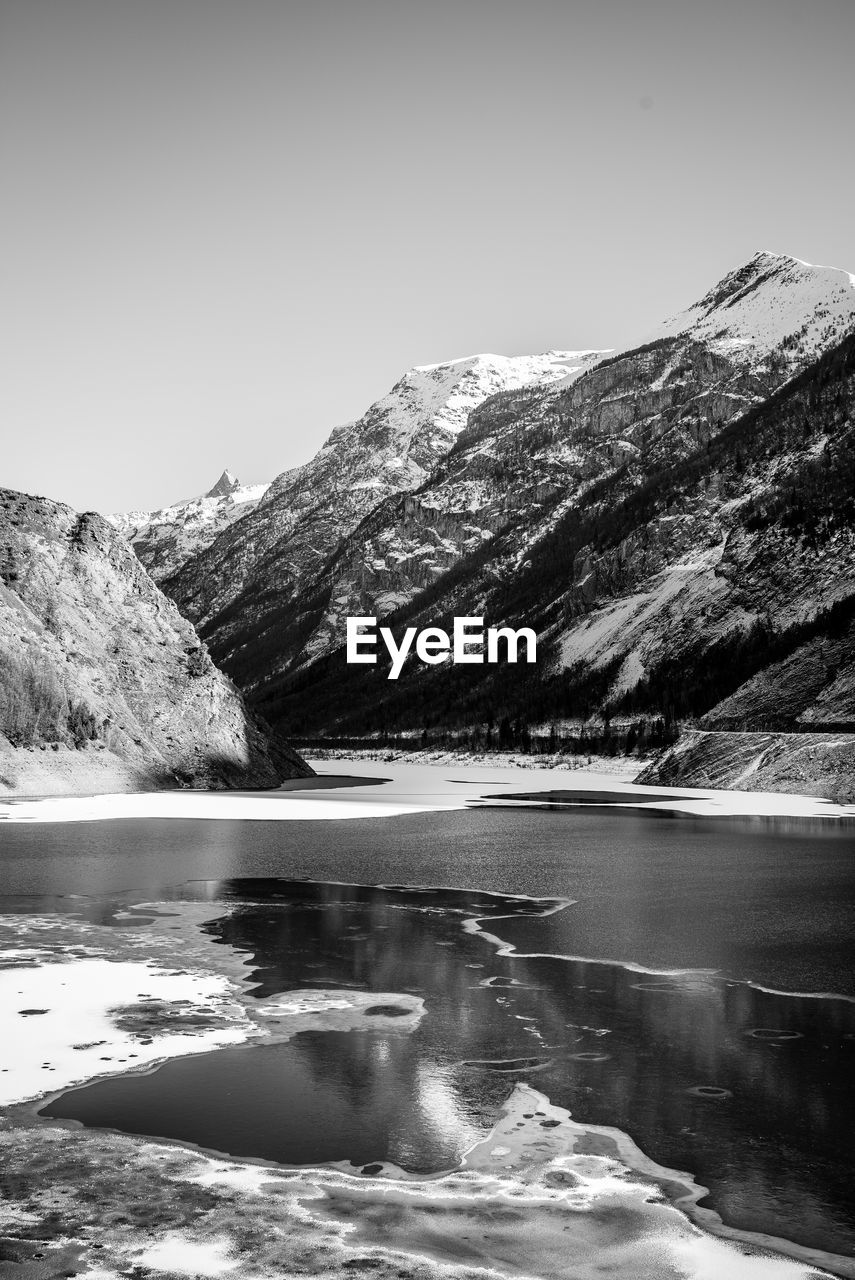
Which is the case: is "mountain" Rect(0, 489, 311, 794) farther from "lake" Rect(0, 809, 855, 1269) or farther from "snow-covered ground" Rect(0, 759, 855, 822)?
"lake" Rect(0, 809, 855, 1269)

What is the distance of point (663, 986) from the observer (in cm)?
1958

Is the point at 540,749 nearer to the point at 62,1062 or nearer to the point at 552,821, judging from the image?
the point at 552,821

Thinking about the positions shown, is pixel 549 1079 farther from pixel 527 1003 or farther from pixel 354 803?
pixel 354 803

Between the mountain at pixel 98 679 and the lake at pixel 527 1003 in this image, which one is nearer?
the lake at pixel 527 1003

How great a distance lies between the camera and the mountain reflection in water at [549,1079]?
11.5 metres

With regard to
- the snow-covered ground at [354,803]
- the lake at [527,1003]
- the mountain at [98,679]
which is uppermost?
the mountain at [98,679]

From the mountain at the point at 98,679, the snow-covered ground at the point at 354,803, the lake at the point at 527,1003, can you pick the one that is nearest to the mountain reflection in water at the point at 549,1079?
the lake at the point at 527,1003

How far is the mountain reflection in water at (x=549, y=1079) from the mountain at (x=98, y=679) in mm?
50837

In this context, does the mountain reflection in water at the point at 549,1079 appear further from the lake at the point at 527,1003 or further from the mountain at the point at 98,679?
the mountain at the point at 98,679

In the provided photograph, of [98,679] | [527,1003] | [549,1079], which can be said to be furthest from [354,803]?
[549,1079]

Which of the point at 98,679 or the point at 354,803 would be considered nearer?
the point at 354,803

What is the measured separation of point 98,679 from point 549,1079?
214ft

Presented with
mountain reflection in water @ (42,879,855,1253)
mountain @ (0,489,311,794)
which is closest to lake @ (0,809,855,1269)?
mountain reflection in water @ (42,879,855,1253)

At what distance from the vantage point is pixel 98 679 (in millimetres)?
74812
